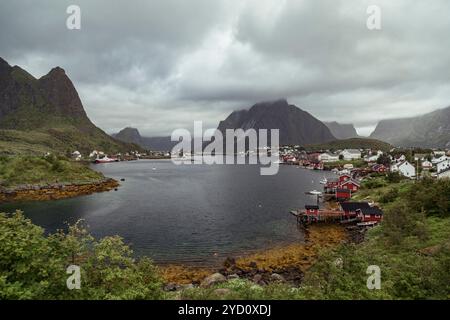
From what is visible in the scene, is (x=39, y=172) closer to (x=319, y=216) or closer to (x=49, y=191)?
(x=49, y=191)

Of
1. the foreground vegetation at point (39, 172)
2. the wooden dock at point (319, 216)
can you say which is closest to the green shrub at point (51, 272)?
the wooden dock at point (319, 216)

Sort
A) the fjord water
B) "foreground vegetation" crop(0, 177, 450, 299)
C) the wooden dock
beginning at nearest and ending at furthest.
A: "foreground vegetation" crop(0, 177, 450, 299)
the fjord water
the wooden dock

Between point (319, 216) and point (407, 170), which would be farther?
point (407, 170)

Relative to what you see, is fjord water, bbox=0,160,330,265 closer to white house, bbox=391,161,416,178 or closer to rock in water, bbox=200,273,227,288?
rock in water, bbox=200,273,227,288

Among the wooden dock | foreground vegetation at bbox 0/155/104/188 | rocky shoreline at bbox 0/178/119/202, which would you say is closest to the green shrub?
the wooden dock

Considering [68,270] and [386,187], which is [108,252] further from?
[386,187]

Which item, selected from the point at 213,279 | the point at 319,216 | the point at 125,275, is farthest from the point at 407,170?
the point at 125,275
